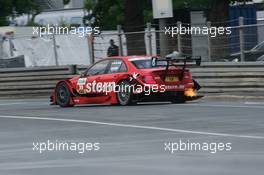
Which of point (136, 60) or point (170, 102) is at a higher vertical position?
point (136, 60)

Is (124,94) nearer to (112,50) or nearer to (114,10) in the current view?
(112,50)

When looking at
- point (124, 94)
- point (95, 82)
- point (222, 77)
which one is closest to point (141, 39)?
point (222, 77)

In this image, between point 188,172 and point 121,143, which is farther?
point 121,143

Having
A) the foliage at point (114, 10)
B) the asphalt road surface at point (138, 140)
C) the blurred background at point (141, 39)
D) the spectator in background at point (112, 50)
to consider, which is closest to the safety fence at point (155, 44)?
the blurred background at point (141, 39)

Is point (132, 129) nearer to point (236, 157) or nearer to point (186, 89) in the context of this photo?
point (236, 157)

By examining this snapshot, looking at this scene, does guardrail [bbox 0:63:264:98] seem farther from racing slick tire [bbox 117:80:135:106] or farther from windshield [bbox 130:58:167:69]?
racing slick tire [bbox 117:80:135:106]

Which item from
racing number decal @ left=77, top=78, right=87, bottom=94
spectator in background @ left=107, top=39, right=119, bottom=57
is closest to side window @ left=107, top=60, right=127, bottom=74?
racing number decal @ left=77, top=78, right=87, bottom=94

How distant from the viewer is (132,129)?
46.0 ft

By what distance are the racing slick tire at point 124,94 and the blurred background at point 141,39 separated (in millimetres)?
4132

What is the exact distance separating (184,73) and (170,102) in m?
1.43

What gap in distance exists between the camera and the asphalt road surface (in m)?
Answer: 9.82

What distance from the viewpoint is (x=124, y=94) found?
63.5 ft

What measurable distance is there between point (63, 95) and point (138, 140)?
352 inches

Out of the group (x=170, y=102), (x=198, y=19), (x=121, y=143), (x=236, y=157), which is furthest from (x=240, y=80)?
(x=198, y=19)
